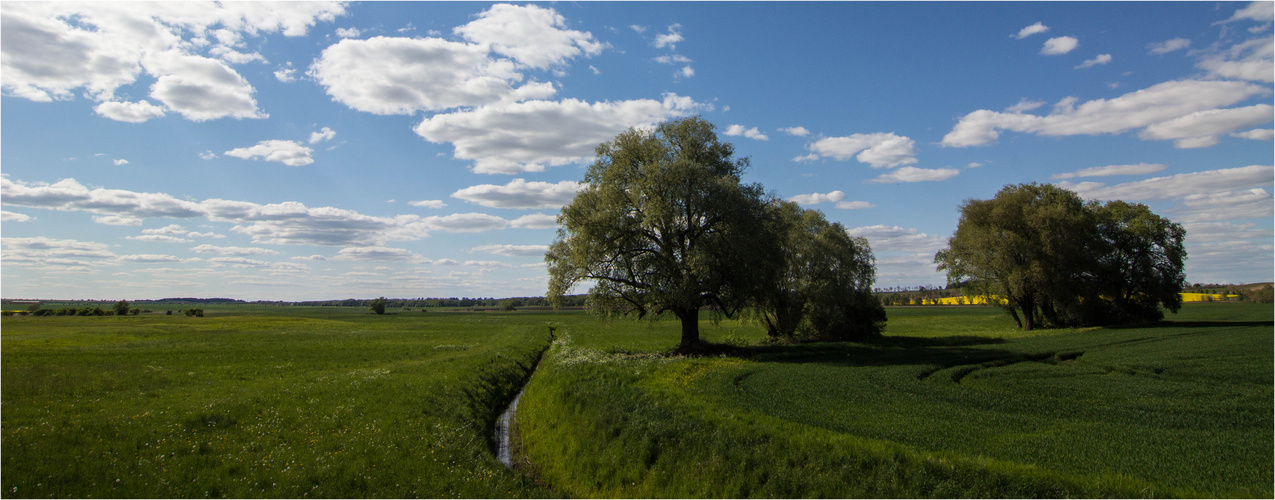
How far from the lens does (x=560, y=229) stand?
39.2 m

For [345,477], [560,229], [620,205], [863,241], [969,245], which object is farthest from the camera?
[969,245]

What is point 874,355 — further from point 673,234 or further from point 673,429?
point 673,429

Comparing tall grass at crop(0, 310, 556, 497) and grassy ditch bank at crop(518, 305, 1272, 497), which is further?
tall grass at crop(0, 310, 556, 497)

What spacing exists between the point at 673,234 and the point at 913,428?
2336 centimetres

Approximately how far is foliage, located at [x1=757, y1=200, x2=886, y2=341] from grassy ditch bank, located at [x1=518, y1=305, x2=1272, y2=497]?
657 inches

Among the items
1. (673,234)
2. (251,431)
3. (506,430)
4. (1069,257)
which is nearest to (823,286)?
(673,234)

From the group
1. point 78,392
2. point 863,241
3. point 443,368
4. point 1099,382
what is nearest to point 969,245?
point 863,241

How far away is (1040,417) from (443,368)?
2853cm

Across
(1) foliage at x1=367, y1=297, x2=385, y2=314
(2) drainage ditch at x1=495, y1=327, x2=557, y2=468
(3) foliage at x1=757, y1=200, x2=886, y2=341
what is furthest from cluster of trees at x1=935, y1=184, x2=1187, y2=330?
(1) foliage at x1=367, y1=297, x2=385, y2=314

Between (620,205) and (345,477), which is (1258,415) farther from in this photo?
(620,205)

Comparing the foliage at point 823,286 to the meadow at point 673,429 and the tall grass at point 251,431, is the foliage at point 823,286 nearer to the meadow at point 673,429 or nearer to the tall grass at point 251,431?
the meadow at point 673,429

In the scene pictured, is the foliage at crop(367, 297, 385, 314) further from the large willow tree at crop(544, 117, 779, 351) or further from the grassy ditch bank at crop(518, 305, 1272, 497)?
the grassy ditch bank at crop(518, 305, 1272, 497)

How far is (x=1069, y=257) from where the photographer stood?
5369 cm

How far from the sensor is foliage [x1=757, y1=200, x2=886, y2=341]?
4653cm
